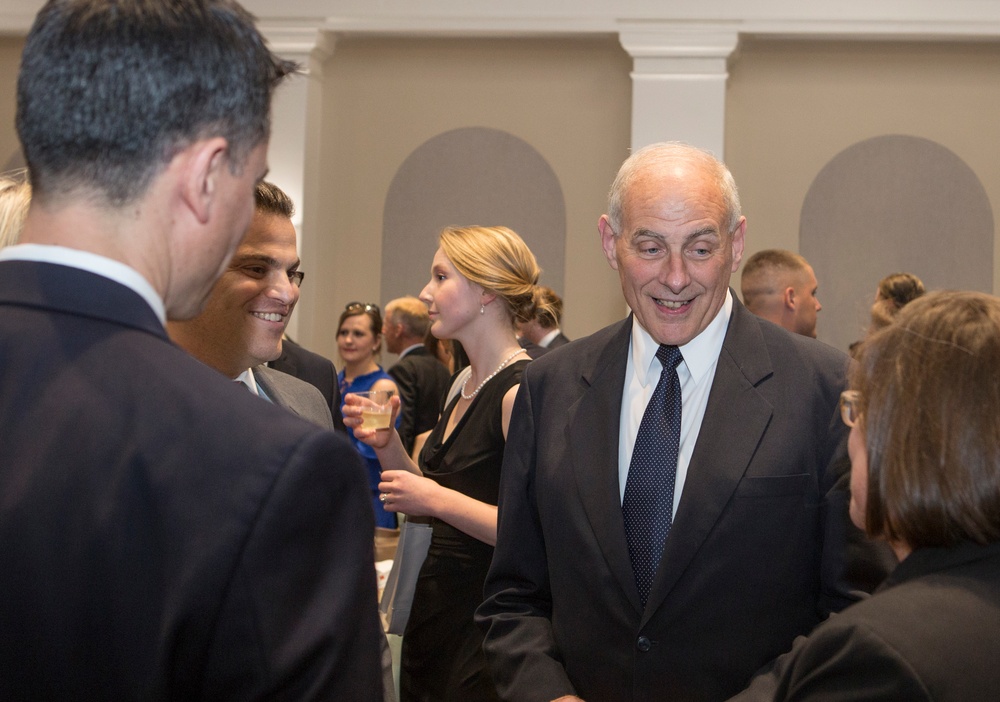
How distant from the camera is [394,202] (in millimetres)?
8477

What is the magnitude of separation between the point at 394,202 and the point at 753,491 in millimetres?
6983

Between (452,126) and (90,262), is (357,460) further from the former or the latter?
(452,126)

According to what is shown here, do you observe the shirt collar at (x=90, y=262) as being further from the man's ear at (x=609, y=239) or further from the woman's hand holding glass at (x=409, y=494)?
the woman's hand holding glass at (x=409, y=494)

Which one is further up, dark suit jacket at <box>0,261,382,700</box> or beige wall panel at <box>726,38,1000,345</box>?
beige wall panel at <box>726,38,1000,345</box>

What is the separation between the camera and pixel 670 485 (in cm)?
188

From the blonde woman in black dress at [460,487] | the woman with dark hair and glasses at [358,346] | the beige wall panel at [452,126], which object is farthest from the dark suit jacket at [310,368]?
the beige wall panel at [452,126]

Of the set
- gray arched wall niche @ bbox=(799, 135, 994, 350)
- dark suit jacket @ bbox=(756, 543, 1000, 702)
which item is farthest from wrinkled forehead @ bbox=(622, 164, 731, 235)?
gray arched wall niche @ bbox=(799, 135, 994, 350)

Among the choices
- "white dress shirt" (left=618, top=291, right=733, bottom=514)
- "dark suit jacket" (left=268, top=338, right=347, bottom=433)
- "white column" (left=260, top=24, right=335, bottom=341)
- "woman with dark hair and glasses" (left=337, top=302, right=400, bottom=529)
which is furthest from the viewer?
"white column" (left=260, top=24, right=335, bottom=341)

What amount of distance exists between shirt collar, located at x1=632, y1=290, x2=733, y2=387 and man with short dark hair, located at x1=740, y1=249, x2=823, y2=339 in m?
2.35

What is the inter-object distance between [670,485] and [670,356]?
27 cm

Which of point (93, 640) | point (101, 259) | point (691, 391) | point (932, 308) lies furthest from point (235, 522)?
Answer: point (691, 391)

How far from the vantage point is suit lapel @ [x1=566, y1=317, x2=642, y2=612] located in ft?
6.03

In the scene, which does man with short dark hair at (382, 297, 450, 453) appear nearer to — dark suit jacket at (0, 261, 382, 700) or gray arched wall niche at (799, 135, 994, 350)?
gray arched wall niche at (799, 135, 994, 350)

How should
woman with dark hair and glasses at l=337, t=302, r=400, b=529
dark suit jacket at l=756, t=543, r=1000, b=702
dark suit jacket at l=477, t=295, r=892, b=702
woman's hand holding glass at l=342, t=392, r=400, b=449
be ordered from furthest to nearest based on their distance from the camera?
woman with dark hair and glasses at l=337, t=302, r=400, b=529 → woman's hand holding glass at l=342, t=392, r=400, b=449 → dark suit jacket at l=477, t=295, r=892, b=702 → dark suit jacket at l=756, t=543, r=1000, b=702
